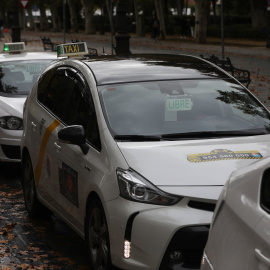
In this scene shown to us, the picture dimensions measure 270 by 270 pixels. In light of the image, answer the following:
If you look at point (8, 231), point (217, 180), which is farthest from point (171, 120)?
point (8, 231)

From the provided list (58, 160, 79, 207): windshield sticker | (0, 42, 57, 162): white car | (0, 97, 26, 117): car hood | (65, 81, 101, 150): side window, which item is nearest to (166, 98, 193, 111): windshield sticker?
(65, 81, 101, 150): side window

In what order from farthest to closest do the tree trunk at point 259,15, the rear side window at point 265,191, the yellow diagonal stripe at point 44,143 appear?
the tree trunk at point 259,15 → the yellow diagonal stripe at point 44,143 → the rear side window at point 265,191

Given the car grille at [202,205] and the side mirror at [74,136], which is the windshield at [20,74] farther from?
the car grille at [202,205]

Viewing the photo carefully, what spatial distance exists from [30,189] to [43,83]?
1.06 m

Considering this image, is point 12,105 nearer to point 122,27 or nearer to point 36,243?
point 36,243

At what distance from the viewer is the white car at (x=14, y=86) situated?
1098cm

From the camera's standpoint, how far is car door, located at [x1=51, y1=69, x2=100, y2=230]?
6.45 m

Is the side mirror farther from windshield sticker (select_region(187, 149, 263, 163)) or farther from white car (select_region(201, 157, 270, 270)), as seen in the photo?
white car (select_region(201, 157, 270, 270))

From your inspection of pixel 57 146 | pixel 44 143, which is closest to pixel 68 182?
pixel 57 146

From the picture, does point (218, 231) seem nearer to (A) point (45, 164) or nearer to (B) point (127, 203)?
(B) point (127, 203)

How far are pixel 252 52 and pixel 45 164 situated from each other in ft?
110

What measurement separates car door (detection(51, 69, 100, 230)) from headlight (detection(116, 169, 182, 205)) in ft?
1.50

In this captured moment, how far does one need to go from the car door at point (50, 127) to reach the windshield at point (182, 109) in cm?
72

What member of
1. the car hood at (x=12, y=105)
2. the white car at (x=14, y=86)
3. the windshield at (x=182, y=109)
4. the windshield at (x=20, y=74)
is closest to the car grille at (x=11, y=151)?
the white car at (x=14, y=86)
